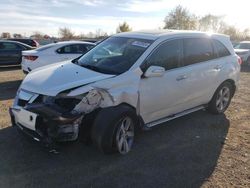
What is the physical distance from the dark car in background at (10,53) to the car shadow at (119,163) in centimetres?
1107

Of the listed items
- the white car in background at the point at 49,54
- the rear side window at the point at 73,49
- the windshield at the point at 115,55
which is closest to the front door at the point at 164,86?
the windshield at the point at 115,55

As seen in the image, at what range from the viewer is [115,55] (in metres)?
5.54

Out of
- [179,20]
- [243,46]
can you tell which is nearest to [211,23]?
[179,20]

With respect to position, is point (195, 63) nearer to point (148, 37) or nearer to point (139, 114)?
point (148, 37)

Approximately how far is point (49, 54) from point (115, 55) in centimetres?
619

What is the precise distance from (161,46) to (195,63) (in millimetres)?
969

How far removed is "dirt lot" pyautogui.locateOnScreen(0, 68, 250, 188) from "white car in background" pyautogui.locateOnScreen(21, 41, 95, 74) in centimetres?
506

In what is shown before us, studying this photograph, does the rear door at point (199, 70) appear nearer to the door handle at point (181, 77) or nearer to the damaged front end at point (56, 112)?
the door handle at point (181, 77)

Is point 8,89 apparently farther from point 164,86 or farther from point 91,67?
point 164,86

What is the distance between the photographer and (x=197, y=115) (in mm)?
6973

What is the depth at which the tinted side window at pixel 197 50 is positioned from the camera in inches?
231

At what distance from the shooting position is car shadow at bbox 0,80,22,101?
866 centimetres

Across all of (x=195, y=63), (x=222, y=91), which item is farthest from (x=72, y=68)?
(x=222, y=91)

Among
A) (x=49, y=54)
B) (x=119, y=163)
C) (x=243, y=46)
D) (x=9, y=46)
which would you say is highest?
(x=243, y=46)
